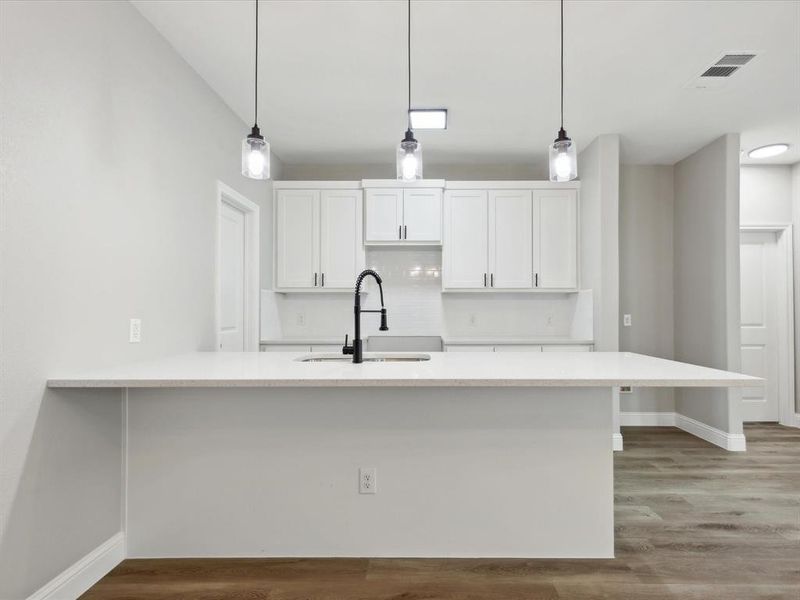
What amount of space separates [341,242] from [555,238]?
6.64ft

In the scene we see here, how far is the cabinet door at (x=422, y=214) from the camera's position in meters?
4.59

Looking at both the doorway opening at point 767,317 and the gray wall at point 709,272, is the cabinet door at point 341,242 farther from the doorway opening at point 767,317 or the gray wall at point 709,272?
the doorway opening at point 767,317

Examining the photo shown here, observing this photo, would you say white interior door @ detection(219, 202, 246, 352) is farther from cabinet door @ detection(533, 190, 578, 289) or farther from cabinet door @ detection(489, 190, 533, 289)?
cabinet door @ detection(533, 190, 578, 289)

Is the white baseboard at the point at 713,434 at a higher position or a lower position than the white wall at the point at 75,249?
lower

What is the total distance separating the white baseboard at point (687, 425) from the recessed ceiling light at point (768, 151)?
2535 mm

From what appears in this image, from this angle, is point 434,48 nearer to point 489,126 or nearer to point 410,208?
point 489,126

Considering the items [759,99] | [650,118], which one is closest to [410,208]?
[650,118]

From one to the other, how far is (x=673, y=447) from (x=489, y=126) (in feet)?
10.1

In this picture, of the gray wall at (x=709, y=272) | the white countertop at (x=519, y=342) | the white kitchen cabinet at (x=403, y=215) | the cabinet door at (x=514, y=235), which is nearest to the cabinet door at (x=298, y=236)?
the white kitchen cabinet at (x=403, y=215)

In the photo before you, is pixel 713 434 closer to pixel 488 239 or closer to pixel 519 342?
pixel 519 342

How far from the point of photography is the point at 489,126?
12.8 ft

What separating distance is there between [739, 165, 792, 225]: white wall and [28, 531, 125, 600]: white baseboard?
5768mm

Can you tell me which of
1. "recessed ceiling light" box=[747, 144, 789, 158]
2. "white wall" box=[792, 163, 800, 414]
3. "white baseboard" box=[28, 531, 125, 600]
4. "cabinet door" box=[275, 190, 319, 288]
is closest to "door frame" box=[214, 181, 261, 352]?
"cabinet door" box=[275, 190, 319, 288]

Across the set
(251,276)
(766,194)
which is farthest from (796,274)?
(251,276)
